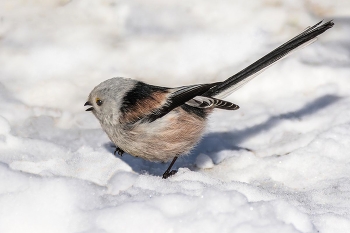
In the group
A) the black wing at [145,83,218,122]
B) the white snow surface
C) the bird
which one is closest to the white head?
the bird

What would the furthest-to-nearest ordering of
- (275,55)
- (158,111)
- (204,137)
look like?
(204,137), (275,55), (158,111)

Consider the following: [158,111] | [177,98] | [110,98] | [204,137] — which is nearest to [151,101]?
[158,111]

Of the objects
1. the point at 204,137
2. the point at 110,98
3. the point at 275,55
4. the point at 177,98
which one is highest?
the point at 275,55

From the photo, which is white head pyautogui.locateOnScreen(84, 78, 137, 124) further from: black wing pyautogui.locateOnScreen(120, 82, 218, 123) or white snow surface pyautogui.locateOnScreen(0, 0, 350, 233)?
white snow surface pyautogui.locateOnScreen(0, 0, 350, 233)

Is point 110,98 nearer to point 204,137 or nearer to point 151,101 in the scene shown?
point 151,101

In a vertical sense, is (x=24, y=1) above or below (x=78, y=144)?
above

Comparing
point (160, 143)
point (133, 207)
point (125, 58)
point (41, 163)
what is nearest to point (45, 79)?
point (125, 58)

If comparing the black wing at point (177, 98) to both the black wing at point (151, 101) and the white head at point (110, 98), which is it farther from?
the white head at point (110, 98)

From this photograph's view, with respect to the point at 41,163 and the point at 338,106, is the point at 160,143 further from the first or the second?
the point at 338,106
